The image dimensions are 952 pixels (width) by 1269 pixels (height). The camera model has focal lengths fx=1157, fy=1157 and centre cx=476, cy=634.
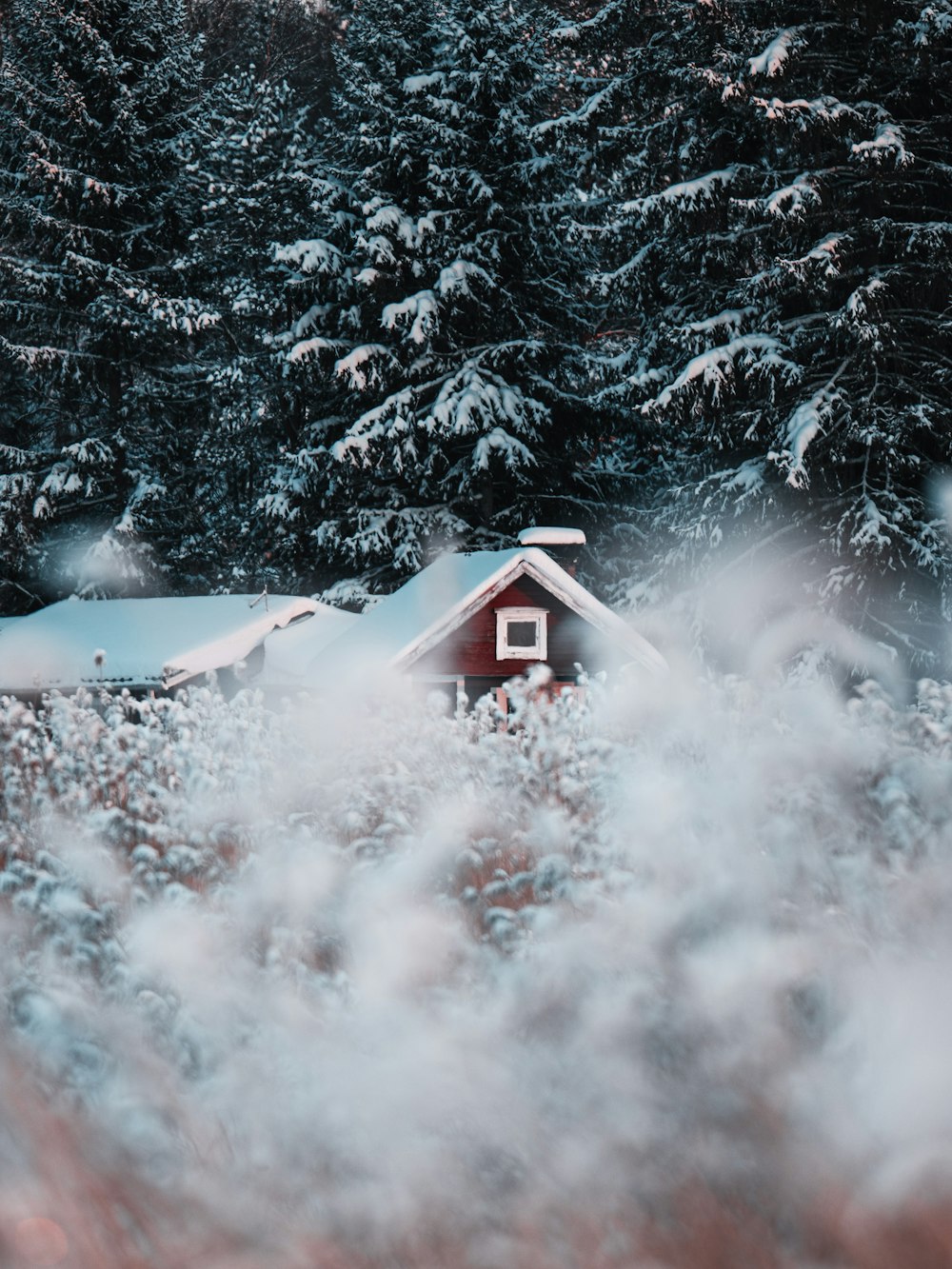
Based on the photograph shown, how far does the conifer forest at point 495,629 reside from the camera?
4016mm

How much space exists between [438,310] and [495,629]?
27.0ft

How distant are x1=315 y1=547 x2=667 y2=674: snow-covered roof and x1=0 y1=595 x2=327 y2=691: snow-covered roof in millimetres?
3627

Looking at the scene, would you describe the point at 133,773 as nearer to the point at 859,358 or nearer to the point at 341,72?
the point at 859,358

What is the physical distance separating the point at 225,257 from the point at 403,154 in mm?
7111

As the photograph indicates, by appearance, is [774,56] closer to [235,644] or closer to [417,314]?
[417,314]

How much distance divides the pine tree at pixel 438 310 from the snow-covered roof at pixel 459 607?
4.75 m

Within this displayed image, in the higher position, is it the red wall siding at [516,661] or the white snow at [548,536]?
the white snow at [548,536]

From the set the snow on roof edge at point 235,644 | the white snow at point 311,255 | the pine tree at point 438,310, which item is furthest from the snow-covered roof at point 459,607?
the white snow at point 311,255

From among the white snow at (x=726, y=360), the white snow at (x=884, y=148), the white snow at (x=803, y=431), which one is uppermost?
the white snow at (x=884, y=148)

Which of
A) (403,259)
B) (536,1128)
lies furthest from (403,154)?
(536,1128)

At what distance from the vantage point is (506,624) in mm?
19328

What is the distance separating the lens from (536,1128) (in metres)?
4.12

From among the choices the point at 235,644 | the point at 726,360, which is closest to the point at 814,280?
the point at 726,360

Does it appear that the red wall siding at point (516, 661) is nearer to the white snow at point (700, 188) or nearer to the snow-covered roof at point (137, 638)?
the snow-covered roof at point (137, 638)
